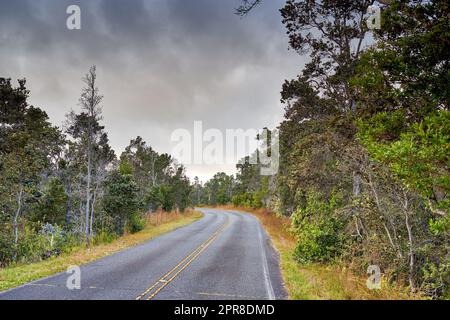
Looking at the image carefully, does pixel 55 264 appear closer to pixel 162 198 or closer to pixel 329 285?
pixel 329 285

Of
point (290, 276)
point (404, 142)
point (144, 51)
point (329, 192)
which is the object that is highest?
point (144, 51)

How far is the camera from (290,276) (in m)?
10.5

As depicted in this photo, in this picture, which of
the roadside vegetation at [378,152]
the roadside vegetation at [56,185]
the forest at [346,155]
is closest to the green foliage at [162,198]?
the roadside vegetation at [56,185]

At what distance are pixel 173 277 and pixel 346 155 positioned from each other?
298 inches

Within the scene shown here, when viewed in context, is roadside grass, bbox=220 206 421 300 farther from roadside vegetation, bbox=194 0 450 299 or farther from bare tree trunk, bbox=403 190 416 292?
bare tree trunk, bbox=403 190 416 292

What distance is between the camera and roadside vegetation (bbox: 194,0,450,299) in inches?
269

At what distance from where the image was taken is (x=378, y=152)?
22.1 ft

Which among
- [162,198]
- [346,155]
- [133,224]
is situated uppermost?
[346,155]

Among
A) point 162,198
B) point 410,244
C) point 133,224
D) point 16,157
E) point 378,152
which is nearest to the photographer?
point 378,152

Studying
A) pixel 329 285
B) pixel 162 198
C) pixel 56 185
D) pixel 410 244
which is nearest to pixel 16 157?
pixel 56 185

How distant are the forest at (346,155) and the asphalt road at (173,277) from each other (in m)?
2.66
